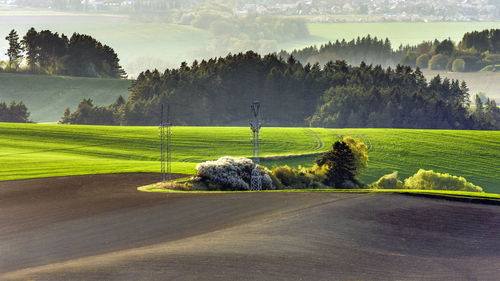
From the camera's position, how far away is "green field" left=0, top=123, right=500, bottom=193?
259ft

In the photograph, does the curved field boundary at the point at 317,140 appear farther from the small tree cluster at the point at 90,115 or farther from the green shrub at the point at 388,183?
the small tree cluster at the point at 90,115

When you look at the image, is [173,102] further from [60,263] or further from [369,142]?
[60,263]

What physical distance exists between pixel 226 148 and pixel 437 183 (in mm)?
34972

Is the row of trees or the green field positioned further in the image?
the row of trees

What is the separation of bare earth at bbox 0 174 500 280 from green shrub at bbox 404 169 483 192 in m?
29.6

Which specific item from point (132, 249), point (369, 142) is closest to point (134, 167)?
point (132, 249)

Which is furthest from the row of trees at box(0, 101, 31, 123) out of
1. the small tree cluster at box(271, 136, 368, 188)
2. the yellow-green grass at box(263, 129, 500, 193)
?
the small tree cluster at box(271, 136, 368, 188)

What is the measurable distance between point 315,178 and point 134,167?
19.9m

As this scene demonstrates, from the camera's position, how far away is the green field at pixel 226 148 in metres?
79.1

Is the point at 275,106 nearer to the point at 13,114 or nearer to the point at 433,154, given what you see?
the point at 13,114

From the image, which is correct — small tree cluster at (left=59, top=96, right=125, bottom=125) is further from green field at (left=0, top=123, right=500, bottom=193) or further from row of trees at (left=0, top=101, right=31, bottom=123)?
green field at (left=0, top=123, right=500, bottom=193)

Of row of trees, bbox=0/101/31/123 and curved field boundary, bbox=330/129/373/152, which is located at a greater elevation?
row of trees, bbox=0/101/31/123

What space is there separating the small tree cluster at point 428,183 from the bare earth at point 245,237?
28.8 m

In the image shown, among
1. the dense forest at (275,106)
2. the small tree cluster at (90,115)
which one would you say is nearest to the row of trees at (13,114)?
the small tree cluster at (90,115)
